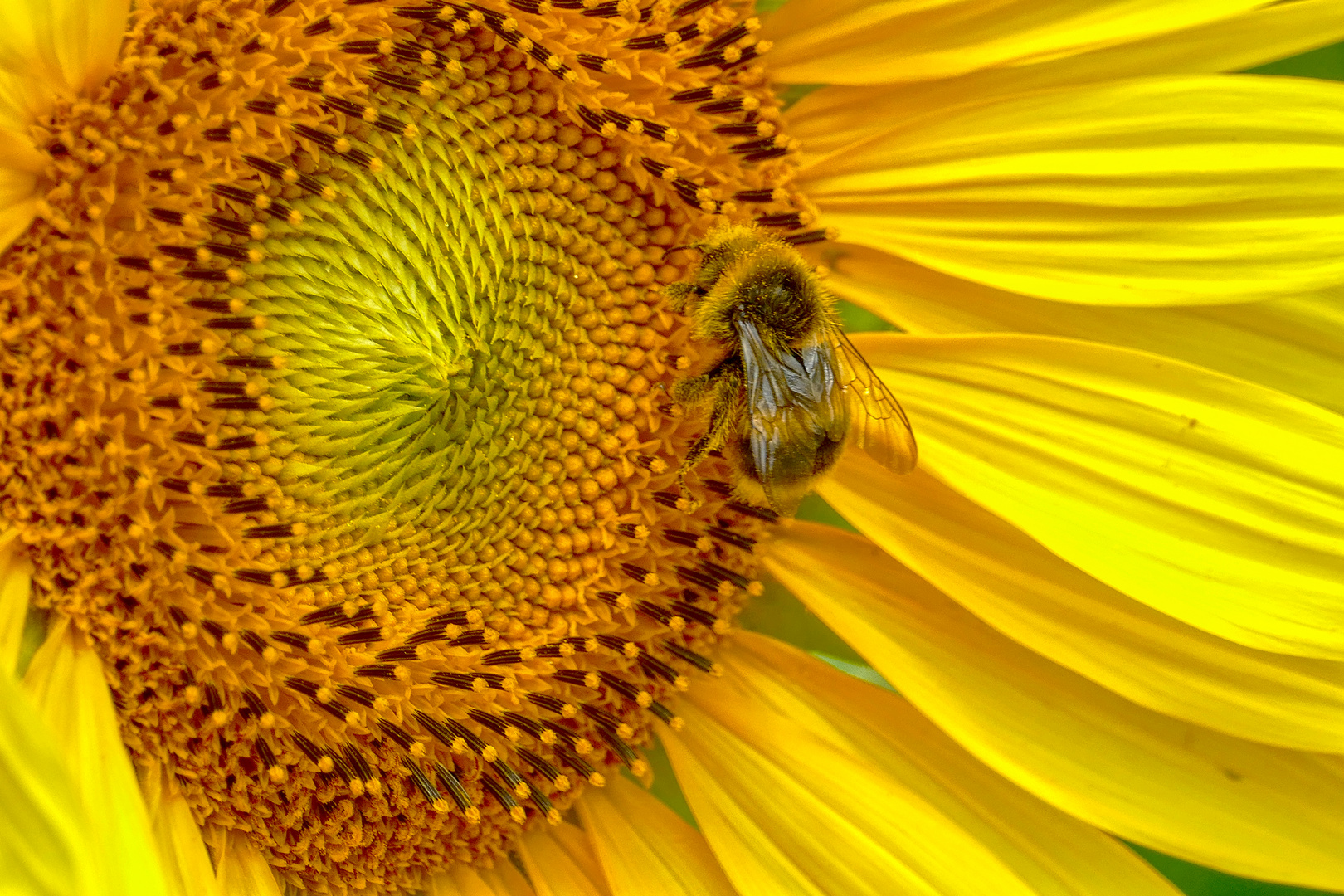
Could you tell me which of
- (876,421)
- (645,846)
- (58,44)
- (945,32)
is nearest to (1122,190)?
(945,32)

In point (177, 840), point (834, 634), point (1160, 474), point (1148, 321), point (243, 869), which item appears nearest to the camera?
point (177, 840)

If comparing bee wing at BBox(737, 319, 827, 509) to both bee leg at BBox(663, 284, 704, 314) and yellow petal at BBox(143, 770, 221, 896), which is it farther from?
yellow petal at BBox(143, 770, 221, 896)

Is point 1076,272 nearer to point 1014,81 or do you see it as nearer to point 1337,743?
point 1014,81

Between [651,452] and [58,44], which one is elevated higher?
[58,44]

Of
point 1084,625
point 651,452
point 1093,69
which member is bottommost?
point 1084,625

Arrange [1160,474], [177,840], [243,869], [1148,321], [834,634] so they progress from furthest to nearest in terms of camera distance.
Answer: [834,634], [1148,321], [1160,474], [243,869], [177,840]

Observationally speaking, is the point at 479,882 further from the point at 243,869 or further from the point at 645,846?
the point at 243,869

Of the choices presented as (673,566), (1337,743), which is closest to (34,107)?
(673,566)
